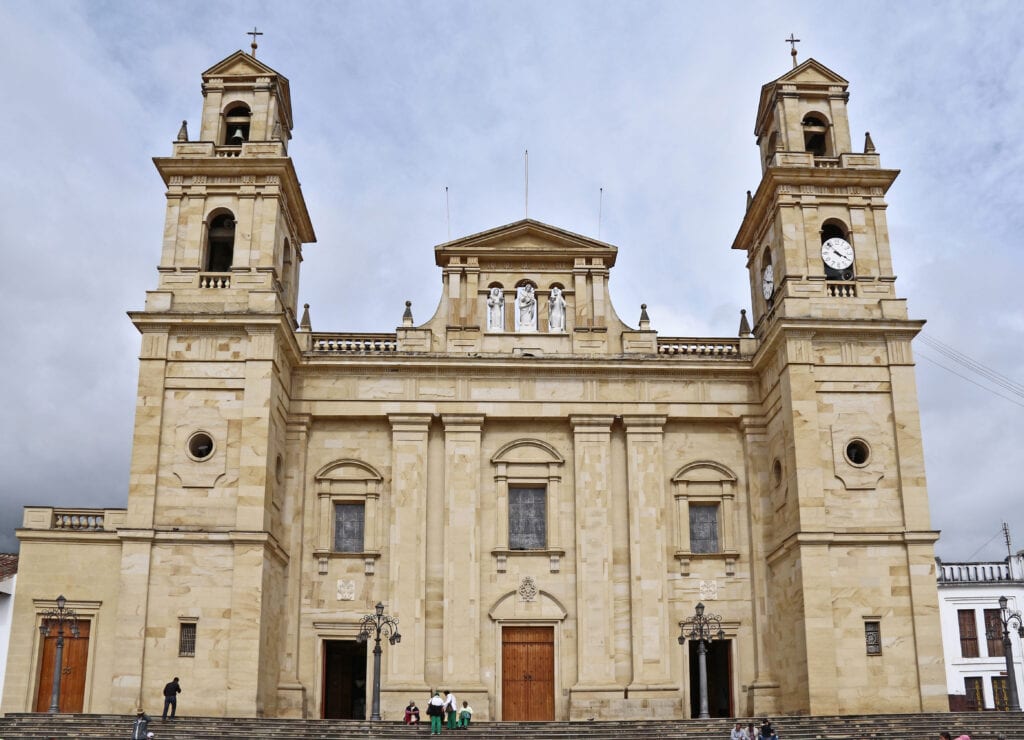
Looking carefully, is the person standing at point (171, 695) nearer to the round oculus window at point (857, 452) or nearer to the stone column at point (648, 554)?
the stone column at point (648, 554)

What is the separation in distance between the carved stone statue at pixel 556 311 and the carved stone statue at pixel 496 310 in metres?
1.39

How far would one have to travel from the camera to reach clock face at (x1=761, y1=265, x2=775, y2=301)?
32.5 m

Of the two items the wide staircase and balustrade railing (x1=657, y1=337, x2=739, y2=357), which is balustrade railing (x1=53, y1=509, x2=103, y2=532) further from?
balustrade railing (x1=657, y1=337, x2=739, y2=357)

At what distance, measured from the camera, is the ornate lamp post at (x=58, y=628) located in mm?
25562

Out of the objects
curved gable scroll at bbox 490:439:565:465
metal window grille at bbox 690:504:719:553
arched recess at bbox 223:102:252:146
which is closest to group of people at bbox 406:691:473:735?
curved gable scroll at bbox 490:439:565:465

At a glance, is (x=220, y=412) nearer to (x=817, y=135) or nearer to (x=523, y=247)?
(x=523, y=247)

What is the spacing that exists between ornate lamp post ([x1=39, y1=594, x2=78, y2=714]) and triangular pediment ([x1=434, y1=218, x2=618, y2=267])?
13.9m

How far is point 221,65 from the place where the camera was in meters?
32.1

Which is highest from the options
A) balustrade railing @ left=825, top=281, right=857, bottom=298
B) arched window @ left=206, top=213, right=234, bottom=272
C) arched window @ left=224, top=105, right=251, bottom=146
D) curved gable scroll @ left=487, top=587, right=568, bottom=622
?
arched window @ left=224, top=105, right=251, bottom=146

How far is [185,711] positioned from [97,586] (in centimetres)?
415

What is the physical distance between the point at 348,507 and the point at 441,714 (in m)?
7.82

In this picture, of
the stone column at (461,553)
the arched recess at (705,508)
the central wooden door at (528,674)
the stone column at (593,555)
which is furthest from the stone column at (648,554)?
the stone column at (461,553)

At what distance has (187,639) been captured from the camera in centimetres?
2686

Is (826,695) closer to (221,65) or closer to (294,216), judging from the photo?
(294,216)
